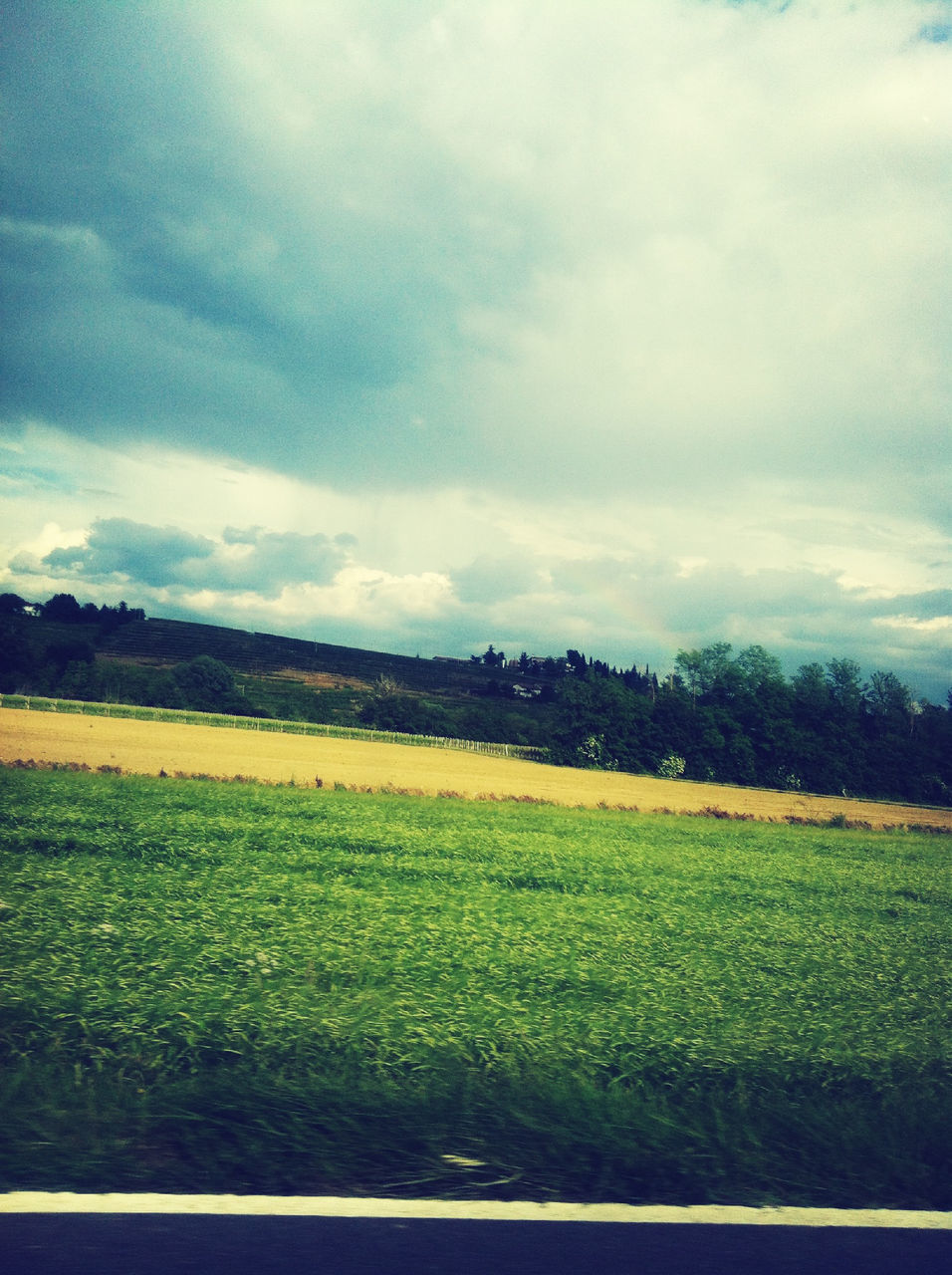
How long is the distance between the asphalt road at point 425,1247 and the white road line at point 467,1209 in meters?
0.06

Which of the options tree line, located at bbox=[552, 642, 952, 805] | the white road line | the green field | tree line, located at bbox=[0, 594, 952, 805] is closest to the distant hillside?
tree line, located at bbox=[0, 594, 952, 805]

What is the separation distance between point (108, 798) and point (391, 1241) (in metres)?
16.7

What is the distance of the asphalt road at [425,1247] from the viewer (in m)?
2.93

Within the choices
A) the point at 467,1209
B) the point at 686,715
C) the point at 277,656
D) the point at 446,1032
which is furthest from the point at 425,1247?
the point at 277,656

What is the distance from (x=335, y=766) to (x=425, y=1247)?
4319cm

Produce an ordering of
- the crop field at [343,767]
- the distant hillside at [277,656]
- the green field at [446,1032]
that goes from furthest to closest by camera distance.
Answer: the distant hillside at [277,656]
the crop field at [343,767]
the green field at [446,1032]

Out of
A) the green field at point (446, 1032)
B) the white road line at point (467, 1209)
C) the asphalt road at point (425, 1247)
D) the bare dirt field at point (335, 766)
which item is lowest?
the bare dirt field at point (335, 766)

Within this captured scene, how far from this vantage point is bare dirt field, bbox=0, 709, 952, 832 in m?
34.5

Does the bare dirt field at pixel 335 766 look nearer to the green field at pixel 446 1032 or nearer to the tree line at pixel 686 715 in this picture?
the tree line at pixel 686 715

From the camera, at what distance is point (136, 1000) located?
5.97 meters

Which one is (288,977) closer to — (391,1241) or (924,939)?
(391,1241)

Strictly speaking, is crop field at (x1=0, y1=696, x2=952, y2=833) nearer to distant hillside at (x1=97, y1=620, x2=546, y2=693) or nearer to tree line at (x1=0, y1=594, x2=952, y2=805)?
tree line at (x1=0, y1=594, x2=952, y2=805)

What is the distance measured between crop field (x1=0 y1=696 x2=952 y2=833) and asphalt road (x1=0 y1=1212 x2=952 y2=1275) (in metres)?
26.5

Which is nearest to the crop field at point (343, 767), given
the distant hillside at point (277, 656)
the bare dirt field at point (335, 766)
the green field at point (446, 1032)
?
the bare dirt field at point (335, 766)
